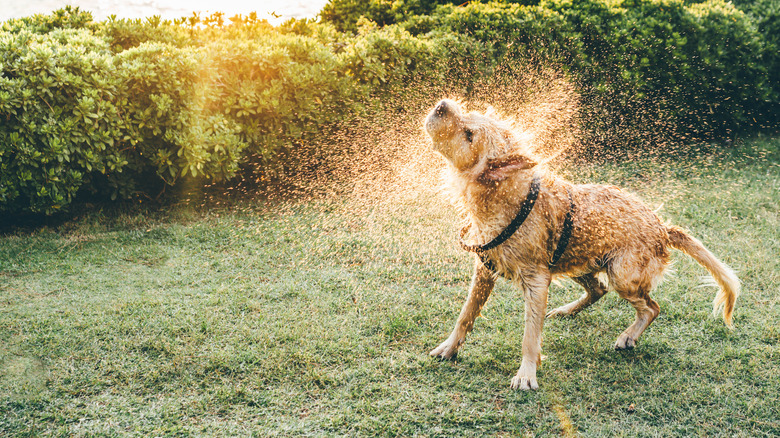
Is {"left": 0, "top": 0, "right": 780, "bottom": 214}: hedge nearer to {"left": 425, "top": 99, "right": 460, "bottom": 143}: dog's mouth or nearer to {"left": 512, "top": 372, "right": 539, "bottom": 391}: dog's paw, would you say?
{"left": 425, "top": 99, "right": 460, "bottom": 143}: dog's mouth

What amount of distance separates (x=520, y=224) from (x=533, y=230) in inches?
4.4

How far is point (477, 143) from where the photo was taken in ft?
10.2

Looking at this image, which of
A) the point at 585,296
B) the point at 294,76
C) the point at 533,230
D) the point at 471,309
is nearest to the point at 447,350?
the point at 471,309

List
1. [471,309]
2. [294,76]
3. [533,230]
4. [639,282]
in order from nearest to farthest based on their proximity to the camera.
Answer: [533,230]
[639,282]
[471,309]
[294,76]

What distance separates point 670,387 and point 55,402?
3.76 meters

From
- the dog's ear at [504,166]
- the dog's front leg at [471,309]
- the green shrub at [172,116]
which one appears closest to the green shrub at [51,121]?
the green shrub at [172,116]

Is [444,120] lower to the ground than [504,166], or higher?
higher

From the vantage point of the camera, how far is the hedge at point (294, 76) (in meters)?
5.38

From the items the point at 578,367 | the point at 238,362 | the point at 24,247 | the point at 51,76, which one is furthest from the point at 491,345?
the point at 51,76

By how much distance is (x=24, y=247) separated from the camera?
524 centimetres

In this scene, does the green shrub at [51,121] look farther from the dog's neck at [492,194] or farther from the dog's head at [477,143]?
the dog's neck at [492,194]

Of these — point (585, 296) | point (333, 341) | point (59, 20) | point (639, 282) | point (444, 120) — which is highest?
point (59, 20)

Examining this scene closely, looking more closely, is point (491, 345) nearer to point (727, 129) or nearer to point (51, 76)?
point (51, 76)

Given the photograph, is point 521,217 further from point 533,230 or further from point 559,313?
point 559,313
